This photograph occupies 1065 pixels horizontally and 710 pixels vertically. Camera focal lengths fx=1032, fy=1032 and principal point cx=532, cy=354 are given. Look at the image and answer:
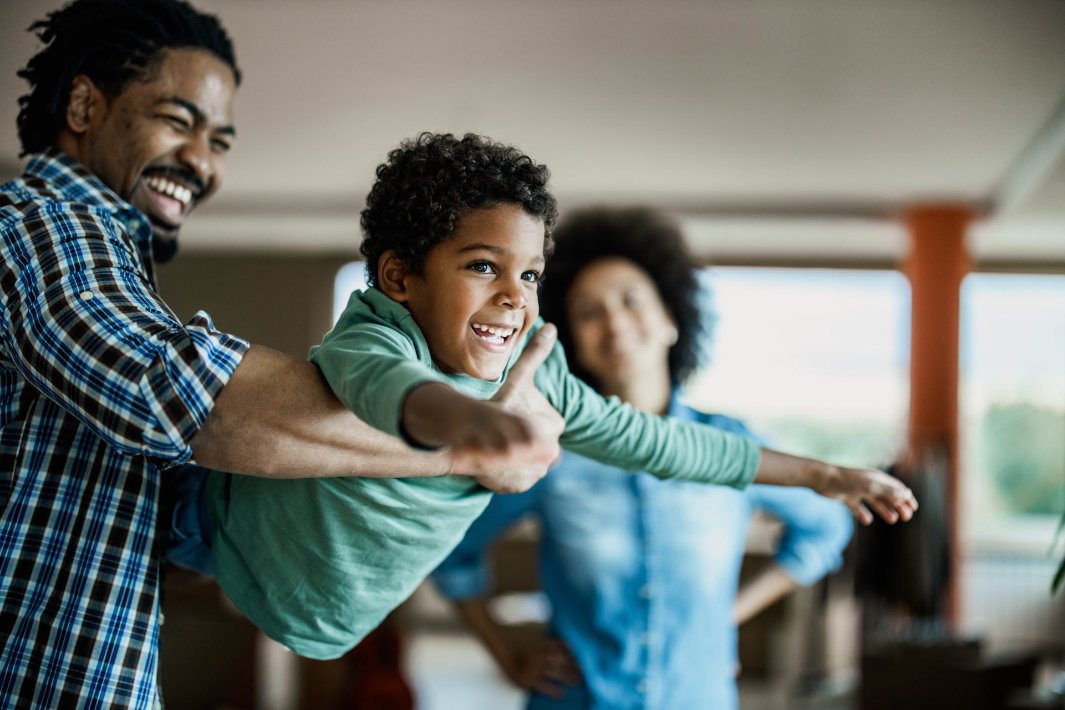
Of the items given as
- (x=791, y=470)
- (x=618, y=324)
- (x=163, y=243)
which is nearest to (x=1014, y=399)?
(x=618, y=324)

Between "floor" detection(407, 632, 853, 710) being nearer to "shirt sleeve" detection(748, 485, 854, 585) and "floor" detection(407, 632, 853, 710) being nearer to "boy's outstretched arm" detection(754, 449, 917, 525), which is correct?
"shirt sleeve" detection(748, 485, 854, 585)

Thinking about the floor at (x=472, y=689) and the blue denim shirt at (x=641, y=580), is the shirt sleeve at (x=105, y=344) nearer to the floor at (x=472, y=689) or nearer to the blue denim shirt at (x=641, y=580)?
the blue denim shirt at (x=641, y=580)

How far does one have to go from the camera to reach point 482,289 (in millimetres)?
534

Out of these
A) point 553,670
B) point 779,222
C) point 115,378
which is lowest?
point 553,670

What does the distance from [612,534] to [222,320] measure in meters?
0.51

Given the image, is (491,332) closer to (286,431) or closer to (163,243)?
(286,431)

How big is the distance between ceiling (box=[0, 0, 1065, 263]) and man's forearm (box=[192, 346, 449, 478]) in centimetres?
22

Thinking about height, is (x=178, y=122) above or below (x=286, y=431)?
above

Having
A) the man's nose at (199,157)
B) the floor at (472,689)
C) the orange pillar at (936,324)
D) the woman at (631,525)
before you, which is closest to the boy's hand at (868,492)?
the woman at (631,525)

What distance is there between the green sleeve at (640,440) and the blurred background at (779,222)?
178 millimetres

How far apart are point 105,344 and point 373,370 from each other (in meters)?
0.16

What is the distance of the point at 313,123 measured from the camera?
5.90ft

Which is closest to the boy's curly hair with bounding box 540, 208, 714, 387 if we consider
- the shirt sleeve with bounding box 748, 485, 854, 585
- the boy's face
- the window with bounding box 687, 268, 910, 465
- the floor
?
the shirt sleeve with bounding box 748, 485, 854, 585

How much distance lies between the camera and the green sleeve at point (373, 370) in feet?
1.42
